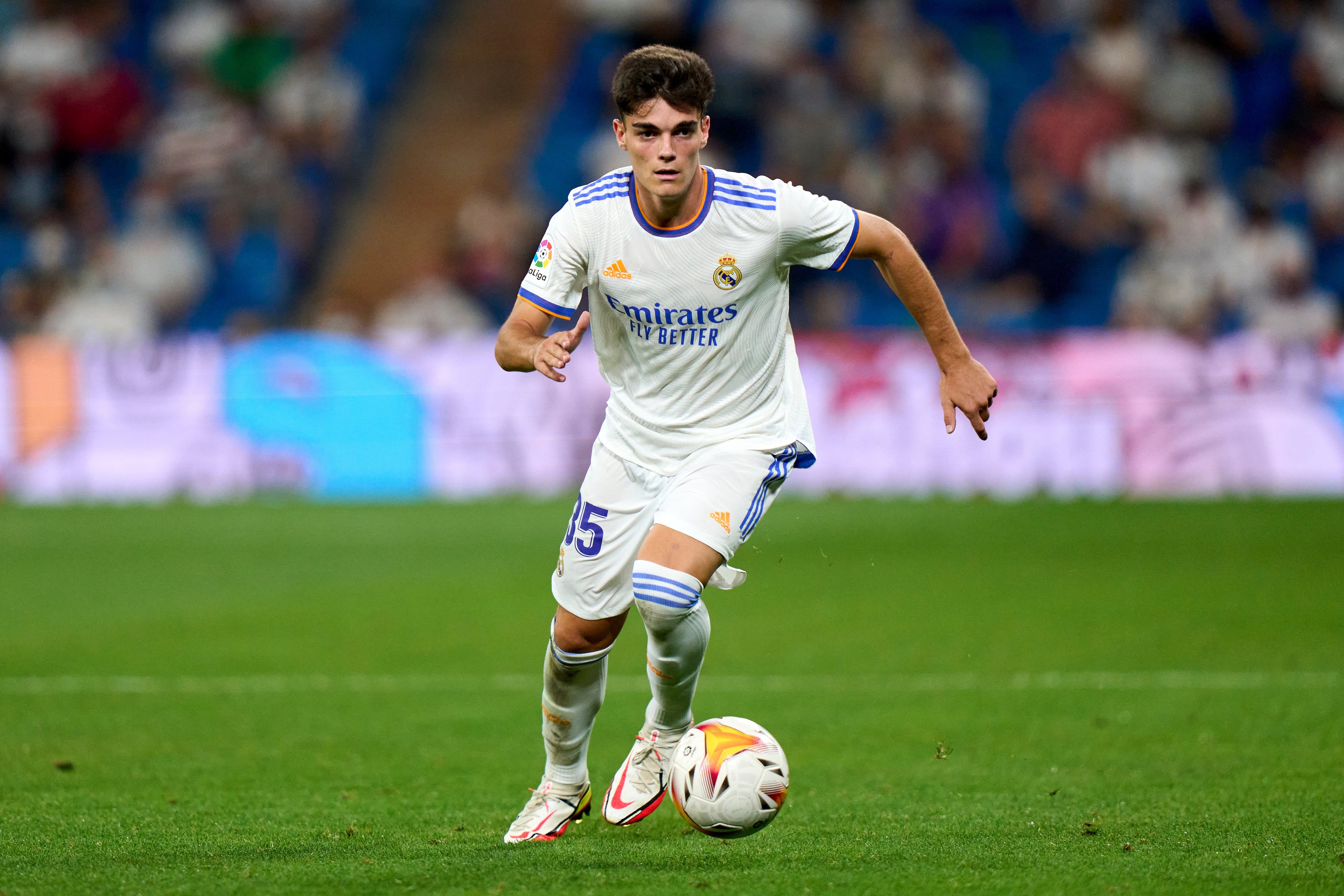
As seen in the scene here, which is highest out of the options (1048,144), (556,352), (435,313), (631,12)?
(631,12)

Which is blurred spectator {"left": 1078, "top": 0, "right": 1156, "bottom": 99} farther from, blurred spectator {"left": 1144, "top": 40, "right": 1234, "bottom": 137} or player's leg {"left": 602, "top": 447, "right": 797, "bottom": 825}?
player's leg {"left": 602, "top": 447, "right": 797, "bottom": 825}

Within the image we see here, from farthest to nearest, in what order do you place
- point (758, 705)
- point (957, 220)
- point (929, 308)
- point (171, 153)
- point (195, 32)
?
point (195, 32) → point (171, 153) → point (957, 220) → point (758, 705) → point (929, 308)

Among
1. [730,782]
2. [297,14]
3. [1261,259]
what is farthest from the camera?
[297,14]

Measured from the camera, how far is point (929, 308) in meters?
5.06

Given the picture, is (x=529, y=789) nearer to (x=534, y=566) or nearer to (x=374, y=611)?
(x=374, y=611)

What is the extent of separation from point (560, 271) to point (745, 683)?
10.8 feet

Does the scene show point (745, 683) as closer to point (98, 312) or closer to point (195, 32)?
point (98, 312)

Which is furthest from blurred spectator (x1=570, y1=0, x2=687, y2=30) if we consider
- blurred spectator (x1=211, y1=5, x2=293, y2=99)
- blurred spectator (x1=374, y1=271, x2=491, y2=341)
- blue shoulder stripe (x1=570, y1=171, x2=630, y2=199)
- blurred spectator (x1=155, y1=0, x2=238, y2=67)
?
blue shoulder stripe (x1=570, y1=171, x2=630, y2=199)

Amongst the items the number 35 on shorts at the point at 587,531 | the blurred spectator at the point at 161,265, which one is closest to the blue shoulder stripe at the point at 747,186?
the number 35 on shorts at the point at 587,531

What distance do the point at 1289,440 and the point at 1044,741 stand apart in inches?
333

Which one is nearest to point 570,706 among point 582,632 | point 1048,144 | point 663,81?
point 582,632

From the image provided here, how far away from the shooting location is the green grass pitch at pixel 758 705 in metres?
4.52

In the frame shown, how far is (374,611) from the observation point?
996 cm

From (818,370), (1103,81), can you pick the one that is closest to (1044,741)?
(818,370)
